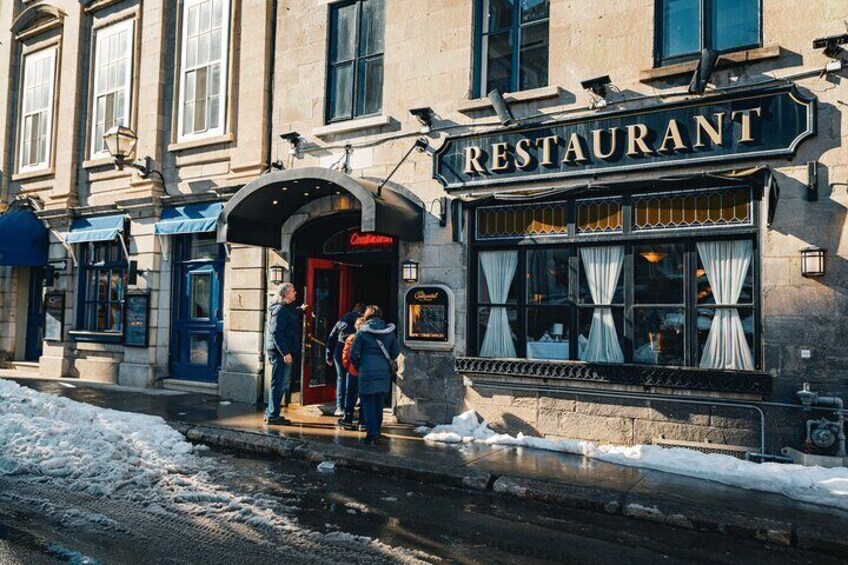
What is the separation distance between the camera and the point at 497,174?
31.0ft

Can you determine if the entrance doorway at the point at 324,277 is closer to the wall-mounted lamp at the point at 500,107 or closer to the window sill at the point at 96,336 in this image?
the wall-mounted lamp at the point at 500,107

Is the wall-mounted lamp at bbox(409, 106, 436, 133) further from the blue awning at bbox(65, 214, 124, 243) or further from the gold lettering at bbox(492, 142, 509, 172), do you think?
the blue awning at bbox(65, 214, 124, 243)

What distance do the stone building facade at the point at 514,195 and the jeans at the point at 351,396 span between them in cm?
79

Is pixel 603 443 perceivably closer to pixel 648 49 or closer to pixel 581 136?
pixel 581 136

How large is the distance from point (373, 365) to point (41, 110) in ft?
43.3

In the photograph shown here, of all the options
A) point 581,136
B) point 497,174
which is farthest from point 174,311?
point 581,136

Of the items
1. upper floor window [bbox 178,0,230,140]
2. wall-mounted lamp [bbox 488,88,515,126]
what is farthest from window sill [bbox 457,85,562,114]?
upper floor window [bbox 178,0,230,140]

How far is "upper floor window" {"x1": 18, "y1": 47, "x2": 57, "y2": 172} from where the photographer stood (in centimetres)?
1611

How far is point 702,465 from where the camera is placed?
716 centimetres

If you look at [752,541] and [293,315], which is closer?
[752,541]

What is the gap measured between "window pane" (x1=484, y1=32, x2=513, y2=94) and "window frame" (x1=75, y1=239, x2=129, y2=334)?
30.1 feet

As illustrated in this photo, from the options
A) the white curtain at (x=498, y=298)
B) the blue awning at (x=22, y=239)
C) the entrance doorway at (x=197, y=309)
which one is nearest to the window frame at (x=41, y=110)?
the blue awning at (x=22, y=239)

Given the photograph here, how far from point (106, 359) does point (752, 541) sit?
13156 mm

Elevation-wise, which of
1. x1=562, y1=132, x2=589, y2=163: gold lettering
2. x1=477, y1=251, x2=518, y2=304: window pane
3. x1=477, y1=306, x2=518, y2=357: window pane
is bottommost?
x1=477, y1=306, x2=518, y2=357: window pane
